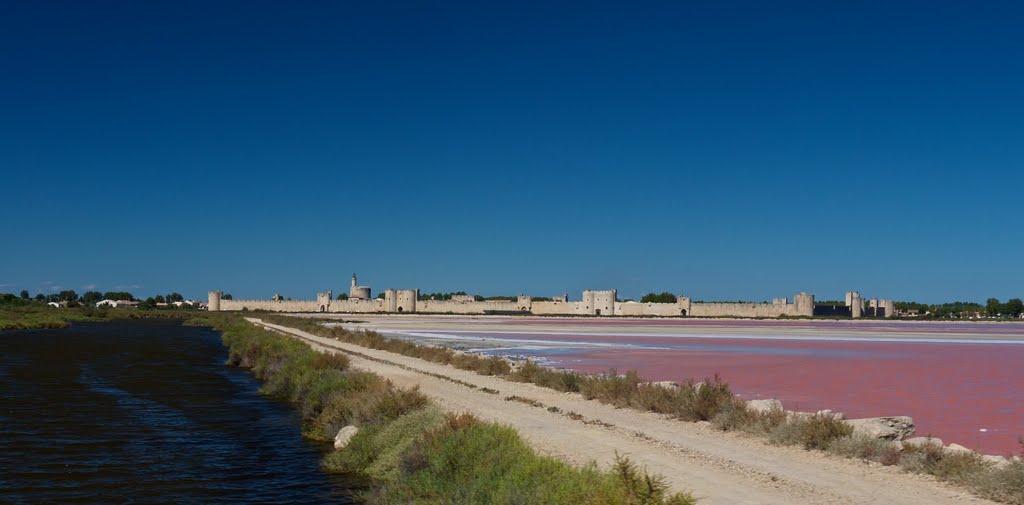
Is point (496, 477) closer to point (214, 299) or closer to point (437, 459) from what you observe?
point (437, 459)

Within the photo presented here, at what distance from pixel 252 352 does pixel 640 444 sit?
82.3 feet

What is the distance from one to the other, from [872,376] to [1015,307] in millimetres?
155881

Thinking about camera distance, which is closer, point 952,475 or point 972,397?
point 952,475

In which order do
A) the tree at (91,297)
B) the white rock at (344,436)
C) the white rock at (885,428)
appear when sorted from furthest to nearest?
1. the tree at (91,297)
2. the white rock at (344,436)
3. the white rock at (885,428)

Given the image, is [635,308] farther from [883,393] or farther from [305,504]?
[305,504]

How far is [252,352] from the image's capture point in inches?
1300

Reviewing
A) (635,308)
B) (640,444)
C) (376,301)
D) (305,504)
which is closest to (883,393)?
(640,444)

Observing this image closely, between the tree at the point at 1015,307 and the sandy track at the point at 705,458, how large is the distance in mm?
166032

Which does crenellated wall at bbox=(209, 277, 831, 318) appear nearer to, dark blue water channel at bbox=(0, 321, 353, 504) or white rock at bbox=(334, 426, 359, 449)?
dark blue water channel at bbox=(0, 321, 353, 504)

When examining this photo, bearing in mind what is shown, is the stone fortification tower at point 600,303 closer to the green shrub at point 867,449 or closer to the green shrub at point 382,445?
the green shrub at point 382,445

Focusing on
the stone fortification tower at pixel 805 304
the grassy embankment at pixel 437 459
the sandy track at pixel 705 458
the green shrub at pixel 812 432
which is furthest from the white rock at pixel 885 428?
the stone fortification tower at pixel 805 304

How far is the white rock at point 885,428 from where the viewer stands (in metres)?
11.2

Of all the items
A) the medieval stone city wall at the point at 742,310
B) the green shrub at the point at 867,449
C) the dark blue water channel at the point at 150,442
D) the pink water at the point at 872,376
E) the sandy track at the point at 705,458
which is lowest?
the dark blue water channel at the point at 150,442

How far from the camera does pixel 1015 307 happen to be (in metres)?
154
